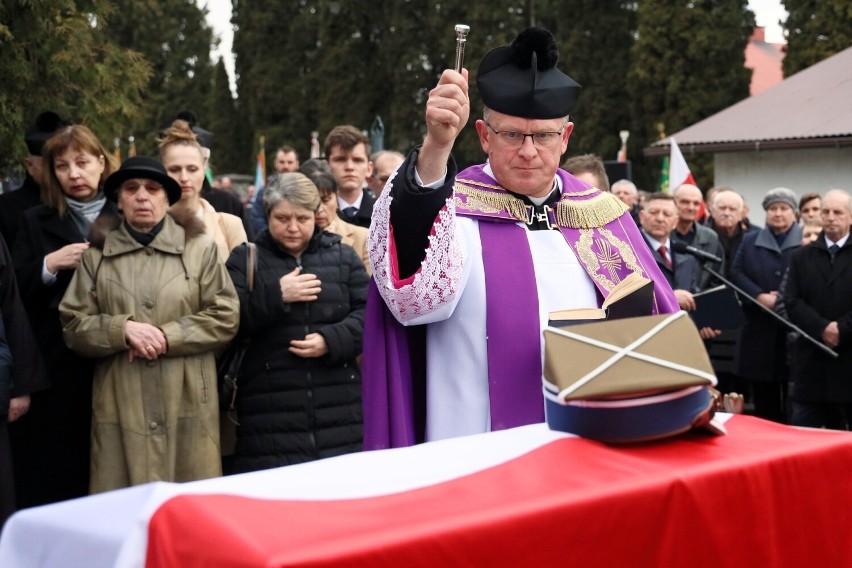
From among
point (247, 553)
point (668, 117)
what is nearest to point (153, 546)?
point (247, 553)

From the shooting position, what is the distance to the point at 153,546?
164 centimetres

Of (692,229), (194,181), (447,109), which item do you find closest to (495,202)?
(447,109)

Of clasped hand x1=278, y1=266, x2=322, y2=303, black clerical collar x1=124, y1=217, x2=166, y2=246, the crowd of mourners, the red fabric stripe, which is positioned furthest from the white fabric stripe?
black clerical collar x1=124, y1=217, x2=166, y2=246

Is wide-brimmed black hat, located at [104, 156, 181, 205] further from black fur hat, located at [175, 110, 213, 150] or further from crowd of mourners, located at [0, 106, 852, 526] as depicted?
black fur hat, located at [175, 110, 213, 150]

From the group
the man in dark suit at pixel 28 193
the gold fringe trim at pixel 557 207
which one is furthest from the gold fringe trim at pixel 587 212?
the man in dark suit at pixel 28 193

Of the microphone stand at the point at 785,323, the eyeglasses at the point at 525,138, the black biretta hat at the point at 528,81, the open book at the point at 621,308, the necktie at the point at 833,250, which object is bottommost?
the microphone stand at the point at 785,323

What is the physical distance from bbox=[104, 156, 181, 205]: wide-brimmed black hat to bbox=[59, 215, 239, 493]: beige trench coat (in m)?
0.19

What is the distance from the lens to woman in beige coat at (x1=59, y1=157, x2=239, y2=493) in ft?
15.3

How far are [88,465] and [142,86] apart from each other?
13.6 ft

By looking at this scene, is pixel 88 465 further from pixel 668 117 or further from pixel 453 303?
pixel 668 117

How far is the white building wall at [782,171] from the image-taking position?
17.4 m

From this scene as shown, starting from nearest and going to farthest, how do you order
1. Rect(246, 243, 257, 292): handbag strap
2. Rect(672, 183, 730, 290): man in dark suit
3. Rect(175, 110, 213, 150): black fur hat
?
1. Rect(246, 243, 257, 292): handbag strap
2. Rect(175, 110, 213, 150): black fur hat
3. Rect(672, 183, 730, 290): man in dark suit

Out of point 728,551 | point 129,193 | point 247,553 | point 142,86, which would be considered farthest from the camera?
point 142,86

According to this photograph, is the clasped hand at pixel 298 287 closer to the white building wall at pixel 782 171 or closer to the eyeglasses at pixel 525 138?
the eyeglasses at pixel 525 138
